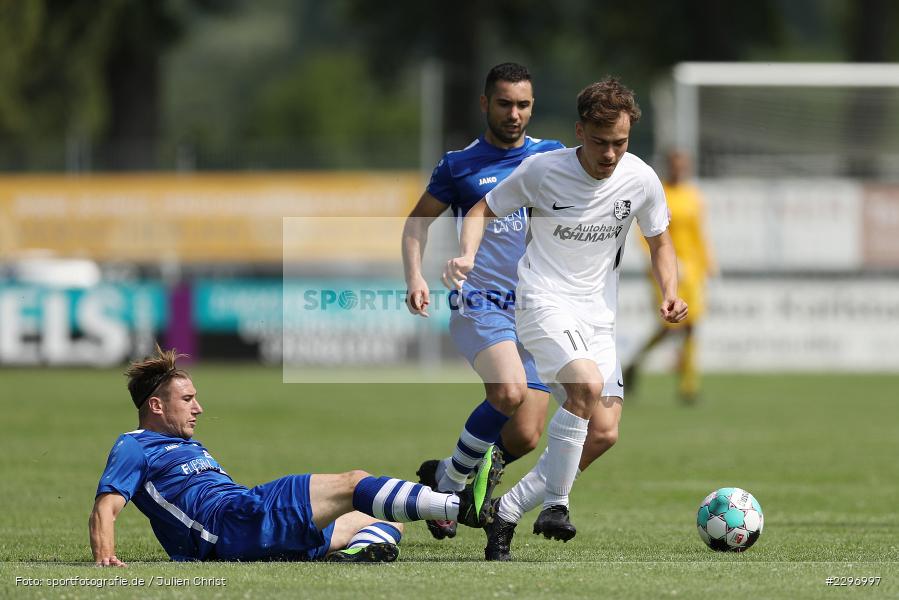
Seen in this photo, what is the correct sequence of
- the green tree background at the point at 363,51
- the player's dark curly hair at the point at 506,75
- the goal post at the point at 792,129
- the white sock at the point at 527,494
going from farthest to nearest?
the green tree background at the point at 363,51 → the goal post at the point at 792,129 → the player's dark curly hair at the point at 506,75 → the white sock at the point at 527,494

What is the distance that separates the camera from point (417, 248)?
25.9 feet

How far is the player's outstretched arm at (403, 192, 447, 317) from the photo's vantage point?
7449 mm

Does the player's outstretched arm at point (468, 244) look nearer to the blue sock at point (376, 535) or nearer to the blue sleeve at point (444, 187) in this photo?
the blue sleeve at point (444, 187)

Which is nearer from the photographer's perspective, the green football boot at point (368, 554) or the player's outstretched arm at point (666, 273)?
the green football boot at point (368, 554)

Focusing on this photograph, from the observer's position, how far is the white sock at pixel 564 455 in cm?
719

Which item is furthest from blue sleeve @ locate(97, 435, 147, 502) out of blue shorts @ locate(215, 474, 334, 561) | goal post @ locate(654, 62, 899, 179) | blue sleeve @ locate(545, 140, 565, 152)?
goal post @ locate(654, 62, 899, 179)

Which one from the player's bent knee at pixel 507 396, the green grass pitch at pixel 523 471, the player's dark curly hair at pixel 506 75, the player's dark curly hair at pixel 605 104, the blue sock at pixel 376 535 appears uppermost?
the player's dark curly hair at pixel 506 75

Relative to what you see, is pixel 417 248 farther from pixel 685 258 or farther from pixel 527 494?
pixel 685 258

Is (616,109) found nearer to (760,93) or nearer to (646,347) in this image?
(646,347)

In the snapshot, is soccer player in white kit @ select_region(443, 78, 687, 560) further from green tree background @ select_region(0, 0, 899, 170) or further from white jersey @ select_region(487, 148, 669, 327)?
green tree background @ select_region(0, 0, 899, 170)

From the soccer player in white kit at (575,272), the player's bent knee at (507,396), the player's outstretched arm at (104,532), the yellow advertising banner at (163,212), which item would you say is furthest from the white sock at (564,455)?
the yellow advertising banner at (163,212)

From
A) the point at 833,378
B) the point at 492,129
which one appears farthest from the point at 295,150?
the point at 492,129

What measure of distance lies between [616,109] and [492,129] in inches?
48.6

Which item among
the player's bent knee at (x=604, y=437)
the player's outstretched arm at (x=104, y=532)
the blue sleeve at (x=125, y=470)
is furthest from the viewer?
the player's bent knee at (x=604, y=437)
